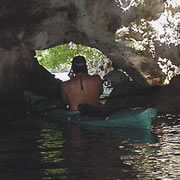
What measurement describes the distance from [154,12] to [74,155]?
7227 millimetres

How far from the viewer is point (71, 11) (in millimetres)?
11875

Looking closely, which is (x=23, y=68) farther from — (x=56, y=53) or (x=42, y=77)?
(x=56, y=53)

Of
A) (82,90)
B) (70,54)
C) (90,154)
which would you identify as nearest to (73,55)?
(70,54)

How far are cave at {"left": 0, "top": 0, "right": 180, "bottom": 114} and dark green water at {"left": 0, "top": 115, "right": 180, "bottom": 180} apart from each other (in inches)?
119

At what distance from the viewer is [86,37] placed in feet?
41.8

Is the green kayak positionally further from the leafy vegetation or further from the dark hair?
the leafy vegetation

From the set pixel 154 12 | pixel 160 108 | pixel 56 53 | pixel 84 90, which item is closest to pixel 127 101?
pixel 160 108

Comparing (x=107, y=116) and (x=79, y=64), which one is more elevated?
(x=79, y=64)

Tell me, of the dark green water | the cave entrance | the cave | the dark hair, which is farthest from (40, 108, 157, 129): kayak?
the cave entrance

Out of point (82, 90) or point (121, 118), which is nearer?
point (121, 118)

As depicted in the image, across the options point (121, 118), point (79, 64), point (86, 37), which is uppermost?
point (86, 37)

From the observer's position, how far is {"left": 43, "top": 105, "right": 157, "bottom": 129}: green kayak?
895cm

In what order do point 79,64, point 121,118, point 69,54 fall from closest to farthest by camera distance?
point 121,118
point 79,64
point 69,54

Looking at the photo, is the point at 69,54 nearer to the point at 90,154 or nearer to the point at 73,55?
the point at 73,55
